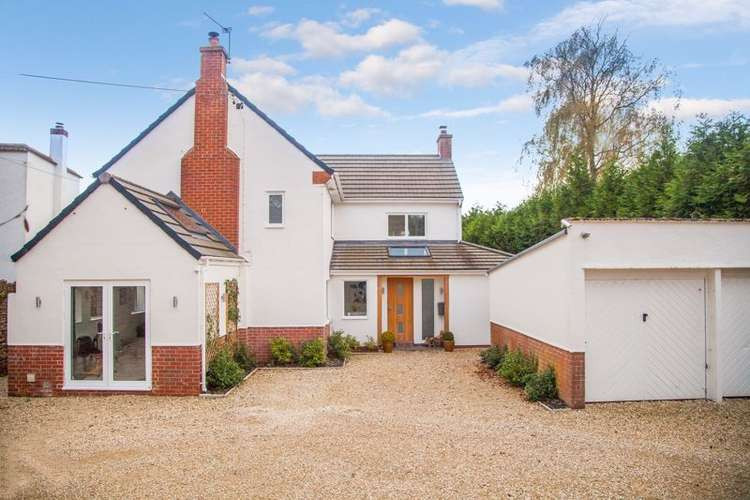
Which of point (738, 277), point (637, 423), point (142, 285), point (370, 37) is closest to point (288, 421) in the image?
point (142, 285)

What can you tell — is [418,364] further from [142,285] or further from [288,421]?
[142,285]

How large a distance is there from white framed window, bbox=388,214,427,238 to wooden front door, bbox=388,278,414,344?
235 centimetres

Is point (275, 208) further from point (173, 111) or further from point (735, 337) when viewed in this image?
point (735, 337)

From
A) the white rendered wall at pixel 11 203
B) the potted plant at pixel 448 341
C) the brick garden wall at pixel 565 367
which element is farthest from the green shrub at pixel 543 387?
the white rendered wall at pixel 11 203

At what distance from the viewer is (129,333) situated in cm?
1122

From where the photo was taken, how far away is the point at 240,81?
16297mm

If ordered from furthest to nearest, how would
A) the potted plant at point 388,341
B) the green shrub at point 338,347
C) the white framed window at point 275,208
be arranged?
the potted plant at point 388,341, the green shrub at point 338,347, the white framed window at point 275,208

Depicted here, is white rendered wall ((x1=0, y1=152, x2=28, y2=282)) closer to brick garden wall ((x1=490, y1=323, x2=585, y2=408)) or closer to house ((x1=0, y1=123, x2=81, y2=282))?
house ((x1=0, y1=123, x2=81, y2=282))

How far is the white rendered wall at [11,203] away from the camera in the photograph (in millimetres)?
16562

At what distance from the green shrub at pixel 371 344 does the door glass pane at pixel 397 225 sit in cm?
463

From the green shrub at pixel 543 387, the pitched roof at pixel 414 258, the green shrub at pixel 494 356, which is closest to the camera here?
the green shrub at pixel 543 387

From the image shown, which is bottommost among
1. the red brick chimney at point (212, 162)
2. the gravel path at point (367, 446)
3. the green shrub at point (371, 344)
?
the green shrub at point (371, 344)

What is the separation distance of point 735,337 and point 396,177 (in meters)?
14.0

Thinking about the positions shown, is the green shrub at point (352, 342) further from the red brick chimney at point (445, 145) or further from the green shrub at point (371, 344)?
the red brick chimney at point (445, 145)
